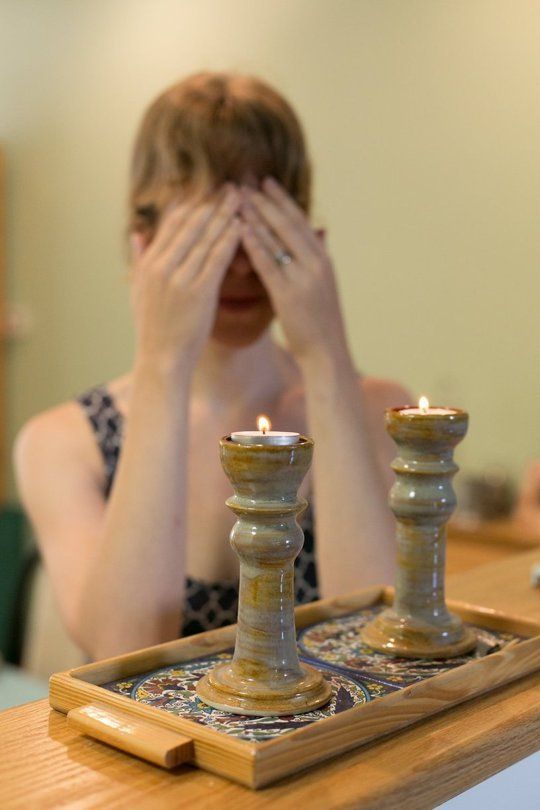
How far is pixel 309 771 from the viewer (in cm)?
51

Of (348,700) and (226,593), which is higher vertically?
(348,700)

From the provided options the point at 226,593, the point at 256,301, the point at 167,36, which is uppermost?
the point at 167,36

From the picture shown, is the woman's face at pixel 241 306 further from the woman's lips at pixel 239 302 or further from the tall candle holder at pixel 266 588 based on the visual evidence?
the tall candle holder at pixel 266 588

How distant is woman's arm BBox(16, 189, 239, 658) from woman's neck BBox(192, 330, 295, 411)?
19cm

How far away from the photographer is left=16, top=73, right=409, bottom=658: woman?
42.4 inches

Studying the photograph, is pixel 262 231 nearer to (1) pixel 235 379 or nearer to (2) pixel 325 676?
(1) pixel 235 379

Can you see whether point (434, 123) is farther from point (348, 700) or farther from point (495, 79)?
point (348, 700)

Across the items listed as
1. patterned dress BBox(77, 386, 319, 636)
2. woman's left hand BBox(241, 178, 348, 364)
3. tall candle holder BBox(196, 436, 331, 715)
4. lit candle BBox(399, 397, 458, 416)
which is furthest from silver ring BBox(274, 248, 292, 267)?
tall candle holder BBox(196, 436, 331, 715)

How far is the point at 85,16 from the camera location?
155 inches

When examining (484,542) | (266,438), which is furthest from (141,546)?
(484,542)

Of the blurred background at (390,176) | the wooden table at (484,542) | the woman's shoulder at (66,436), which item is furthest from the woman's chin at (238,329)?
the wooden table at (484,542)

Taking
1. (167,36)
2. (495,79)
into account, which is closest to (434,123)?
(495,79)

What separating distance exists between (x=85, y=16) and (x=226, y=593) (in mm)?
3286

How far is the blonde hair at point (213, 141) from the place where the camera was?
1.23 m
